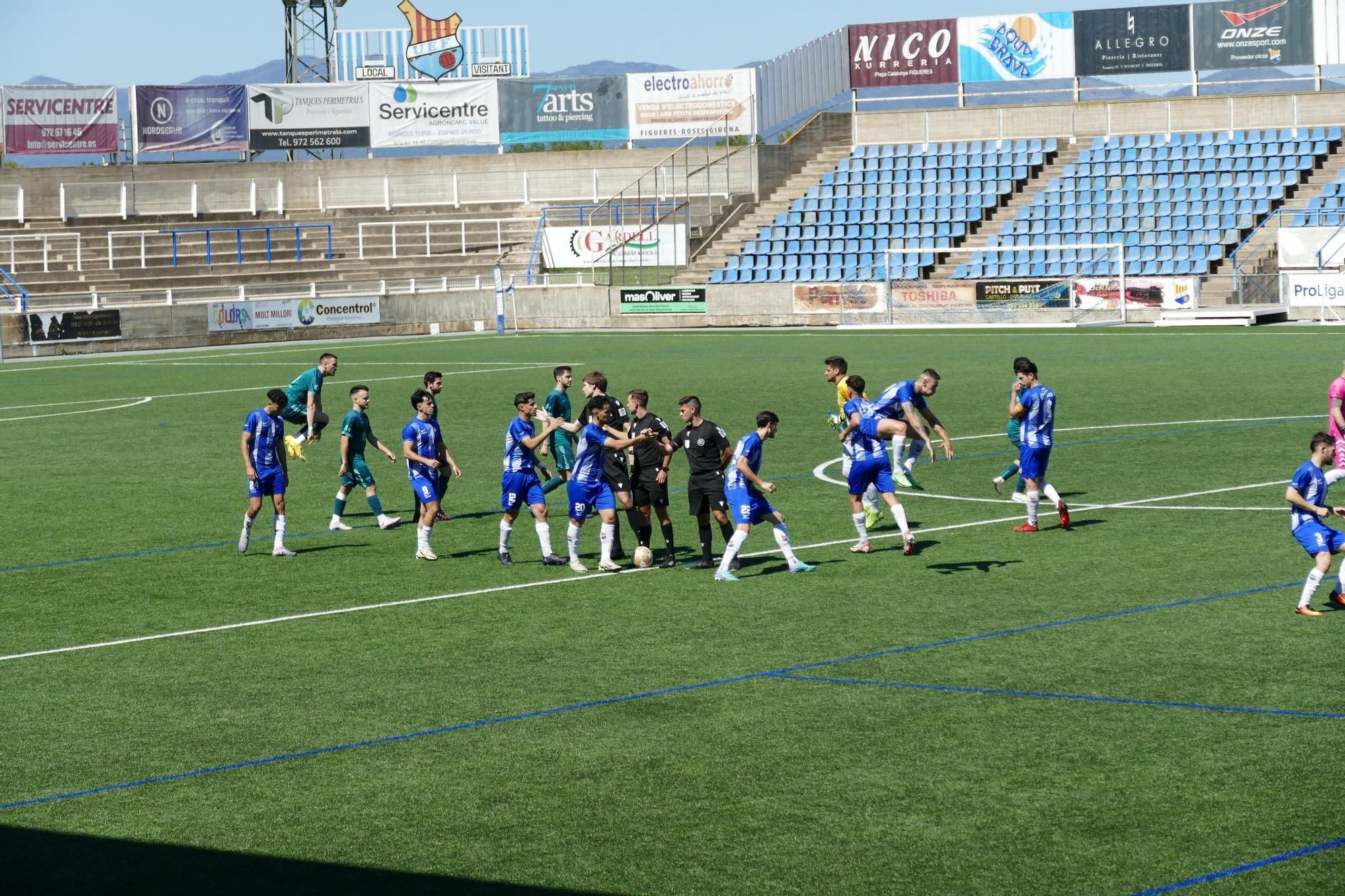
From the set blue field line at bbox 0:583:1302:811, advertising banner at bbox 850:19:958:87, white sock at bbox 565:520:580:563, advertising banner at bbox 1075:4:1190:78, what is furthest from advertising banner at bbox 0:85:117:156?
blue field line at bbox 0:583:1302:811

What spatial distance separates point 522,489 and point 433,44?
6593 cm

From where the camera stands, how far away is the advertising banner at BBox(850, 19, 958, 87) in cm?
6656

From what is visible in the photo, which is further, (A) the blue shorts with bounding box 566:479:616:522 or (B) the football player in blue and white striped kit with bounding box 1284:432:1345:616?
(A) the blue shorts with bounding box 566:479:616:522

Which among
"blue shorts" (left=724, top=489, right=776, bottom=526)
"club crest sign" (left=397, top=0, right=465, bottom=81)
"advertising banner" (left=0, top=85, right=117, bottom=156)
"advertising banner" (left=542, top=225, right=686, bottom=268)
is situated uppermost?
"club crest sign" (left=397, top=0, right=465, bottom=81)

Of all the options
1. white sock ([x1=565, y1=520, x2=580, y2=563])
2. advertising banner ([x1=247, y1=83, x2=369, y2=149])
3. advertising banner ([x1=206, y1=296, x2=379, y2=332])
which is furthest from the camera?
advertising banner ([x1=247, y1=83, x2=369, y2=149])

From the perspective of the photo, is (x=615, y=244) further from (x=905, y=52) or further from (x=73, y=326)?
(x=73, y=326)

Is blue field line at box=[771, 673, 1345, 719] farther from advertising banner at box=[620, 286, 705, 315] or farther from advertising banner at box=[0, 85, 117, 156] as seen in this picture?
advertising banner at box=[0, 85, 117, 156]

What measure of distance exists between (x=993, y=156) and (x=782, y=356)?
23434mm

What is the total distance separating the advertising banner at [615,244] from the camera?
205 feet

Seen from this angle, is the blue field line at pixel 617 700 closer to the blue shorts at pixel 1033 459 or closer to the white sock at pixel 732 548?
the white sock at pixel 732 548

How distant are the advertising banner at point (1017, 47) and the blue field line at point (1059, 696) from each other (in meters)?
57.9

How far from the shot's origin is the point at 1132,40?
214 feet

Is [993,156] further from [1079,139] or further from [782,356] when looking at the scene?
[782,356]

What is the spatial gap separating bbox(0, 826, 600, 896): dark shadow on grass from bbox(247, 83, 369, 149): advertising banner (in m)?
67.1
